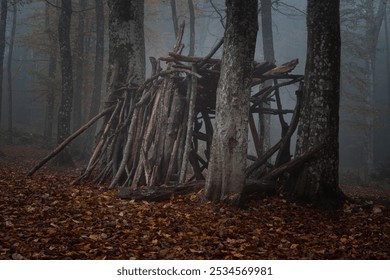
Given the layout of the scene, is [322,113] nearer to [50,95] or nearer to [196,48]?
[50,95]

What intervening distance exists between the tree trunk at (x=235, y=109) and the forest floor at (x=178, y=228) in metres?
0.45

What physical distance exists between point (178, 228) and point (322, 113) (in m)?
3.77

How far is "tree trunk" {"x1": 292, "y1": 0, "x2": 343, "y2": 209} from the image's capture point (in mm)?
6738

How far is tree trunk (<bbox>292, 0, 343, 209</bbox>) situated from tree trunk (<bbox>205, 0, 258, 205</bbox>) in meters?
1.41

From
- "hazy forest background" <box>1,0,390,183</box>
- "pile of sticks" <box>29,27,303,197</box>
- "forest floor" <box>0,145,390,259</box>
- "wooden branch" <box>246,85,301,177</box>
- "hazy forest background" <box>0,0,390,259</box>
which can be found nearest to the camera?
"forest floor" <box>0,145,390,259</box>

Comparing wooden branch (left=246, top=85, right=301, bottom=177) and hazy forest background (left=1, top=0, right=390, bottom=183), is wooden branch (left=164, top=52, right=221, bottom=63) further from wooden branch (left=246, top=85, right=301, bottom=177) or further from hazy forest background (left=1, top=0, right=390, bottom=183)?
hazy forest background (left=1, top=0, right=390, bottom=183)

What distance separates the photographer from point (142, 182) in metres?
8.23

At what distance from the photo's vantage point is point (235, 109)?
20.9 feet

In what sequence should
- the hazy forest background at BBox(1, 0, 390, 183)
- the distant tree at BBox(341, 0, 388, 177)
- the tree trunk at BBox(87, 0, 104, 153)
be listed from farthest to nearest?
the hazy forest background at BBox(1, 0, 390, 183)
the distant tree at BBox(341, 0, 388, 177)
the tree trunk at BBox(87, 0, 104, 153)

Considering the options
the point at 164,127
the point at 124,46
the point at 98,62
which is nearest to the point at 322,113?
the point at 164,127

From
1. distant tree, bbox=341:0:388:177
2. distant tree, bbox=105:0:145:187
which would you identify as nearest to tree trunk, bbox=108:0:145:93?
distant tree, bbox=105:0:145:187

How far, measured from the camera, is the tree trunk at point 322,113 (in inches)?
265

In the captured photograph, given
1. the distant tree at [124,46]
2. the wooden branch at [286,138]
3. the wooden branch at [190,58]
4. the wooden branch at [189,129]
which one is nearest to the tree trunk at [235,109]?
the wooden branch at [189,129]
